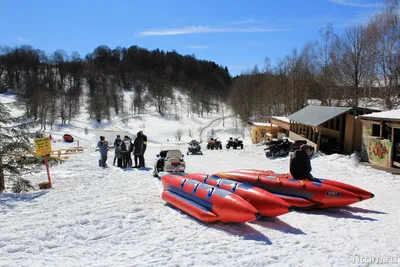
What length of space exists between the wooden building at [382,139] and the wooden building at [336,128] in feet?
7.99

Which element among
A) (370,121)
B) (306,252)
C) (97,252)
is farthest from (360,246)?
(370,121)

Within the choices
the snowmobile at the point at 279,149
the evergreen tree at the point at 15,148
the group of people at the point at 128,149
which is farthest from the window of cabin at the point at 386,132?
the evergreen tree at the point at 15,148

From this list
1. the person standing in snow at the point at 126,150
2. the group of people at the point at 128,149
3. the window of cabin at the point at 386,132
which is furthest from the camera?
the person standing in snow at the point at 126,150

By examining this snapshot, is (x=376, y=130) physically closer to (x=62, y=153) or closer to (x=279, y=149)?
(x=279, y=149)

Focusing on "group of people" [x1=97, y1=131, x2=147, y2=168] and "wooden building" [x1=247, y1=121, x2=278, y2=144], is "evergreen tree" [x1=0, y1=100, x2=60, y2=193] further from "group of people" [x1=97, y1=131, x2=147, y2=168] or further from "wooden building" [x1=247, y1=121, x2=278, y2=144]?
"wooden building" [x1=247, y1=121, x2=278, y2=144]

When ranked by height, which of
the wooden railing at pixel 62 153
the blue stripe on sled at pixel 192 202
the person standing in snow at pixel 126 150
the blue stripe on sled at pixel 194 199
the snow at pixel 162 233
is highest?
the person standing in snow at pixel 126 150

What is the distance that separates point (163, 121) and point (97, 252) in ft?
230

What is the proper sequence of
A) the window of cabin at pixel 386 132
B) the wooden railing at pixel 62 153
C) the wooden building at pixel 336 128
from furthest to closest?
the wooden railing at pixel 62 153 < the wooden building at pixel 336 128 < the window of cabin at pixel 386 132

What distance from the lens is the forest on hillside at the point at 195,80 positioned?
106 feet

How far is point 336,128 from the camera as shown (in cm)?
2267

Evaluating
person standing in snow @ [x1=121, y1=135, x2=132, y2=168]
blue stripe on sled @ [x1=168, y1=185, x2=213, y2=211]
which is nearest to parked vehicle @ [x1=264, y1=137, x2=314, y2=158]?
person standing in snow @ [x1=121, y1=135, x2=132, y2=168]

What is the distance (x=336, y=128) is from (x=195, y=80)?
104m

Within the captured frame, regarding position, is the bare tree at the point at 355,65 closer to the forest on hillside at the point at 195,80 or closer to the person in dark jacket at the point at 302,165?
the forest on hillside at the point at 195,80

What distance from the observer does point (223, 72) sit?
146375 millimetres
